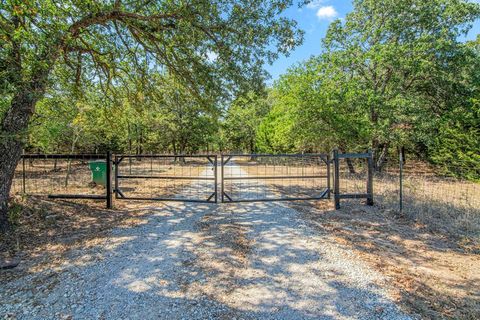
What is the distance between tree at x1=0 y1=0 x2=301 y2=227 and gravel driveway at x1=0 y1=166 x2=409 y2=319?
2.42m

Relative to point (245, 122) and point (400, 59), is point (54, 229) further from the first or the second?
point (245, 122)

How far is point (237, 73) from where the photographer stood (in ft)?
22.0

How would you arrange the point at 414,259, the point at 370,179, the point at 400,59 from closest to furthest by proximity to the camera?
1. the point at 414,259
2. the point at 370,179
3. the point at 400,59

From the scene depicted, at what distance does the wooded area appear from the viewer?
468 cm

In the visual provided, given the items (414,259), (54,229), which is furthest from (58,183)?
(414,259)

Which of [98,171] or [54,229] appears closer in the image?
[54,229]

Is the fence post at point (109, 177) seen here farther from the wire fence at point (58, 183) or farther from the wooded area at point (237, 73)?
the wooded area at point (237, 73)

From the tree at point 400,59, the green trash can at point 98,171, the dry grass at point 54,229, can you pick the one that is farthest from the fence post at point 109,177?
the tree at point 400,59

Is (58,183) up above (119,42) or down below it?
below

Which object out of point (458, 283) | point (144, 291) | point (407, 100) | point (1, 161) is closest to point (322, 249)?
point (458, 283)

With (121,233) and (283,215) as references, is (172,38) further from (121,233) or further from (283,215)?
(283,215)

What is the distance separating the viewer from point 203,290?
285 centimetres

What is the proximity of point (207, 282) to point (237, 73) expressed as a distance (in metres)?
5.21

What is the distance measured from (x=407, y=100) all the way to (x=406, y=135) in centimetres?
175
